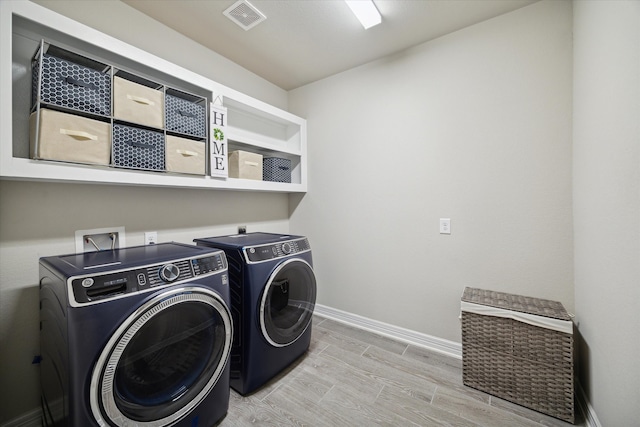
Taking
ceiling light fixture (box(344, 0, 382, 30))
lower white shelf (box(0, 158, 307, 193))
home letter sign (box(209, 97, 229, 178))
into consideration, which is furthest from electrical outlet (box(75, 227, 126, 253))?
ceiling light fixture (box(344, 0, 382, 30))

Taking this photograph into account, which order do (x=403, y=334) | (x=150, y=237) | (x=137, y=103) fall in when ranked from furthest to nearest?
(x=403, y=334) < (x=150, y=237) < (x=137, y=103)

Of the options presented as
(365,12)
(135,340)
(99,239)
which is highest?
(365,12)

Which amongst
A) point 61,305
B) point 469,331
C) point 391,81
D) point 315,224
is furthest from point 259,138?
point 469,331

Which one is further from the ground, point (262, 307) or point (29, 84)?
point (29, 84)

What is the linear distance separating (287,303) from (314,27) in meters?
1.96

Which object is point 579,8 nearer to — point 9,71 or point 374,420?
point 374,420

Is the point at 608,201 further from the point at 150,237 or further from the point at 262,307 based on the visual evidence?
the point at 150,237

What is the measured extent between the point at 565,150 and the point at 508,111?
1.34ft

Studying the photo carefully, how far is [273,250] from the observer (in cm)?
158

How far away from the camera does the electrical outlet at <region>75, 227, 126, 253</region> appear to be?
1422mm

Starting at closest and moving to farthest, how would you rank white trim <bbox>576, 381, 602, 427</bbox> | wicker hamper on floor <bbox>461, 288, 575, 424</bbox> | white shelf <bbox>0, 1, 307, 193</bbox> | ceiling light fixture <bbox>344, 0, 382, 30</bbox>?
1. white shelf <bbox>0, 1, 307, 193</bbox>
2. white trim <bbox>576, 381, 602, 427</bbox>
3. wicker hamper on floor <bbox>461, 288, 575, 424</bbox>
4. ceiling light fixture <bbox>344, 0, 382, 30</bbox>

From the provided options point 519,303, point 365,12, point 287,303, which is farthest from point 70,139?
point 519,303

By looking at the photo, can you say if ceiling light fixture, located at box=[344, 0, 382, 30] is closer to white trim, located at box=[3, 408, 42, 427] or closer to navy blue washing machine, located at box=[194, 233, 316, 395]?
navy blue washing machine, located at box=[194, 233, 316, 395]

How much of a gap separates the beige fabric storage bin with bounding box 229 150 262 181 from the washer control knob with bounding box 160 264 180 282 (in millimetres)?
1035
